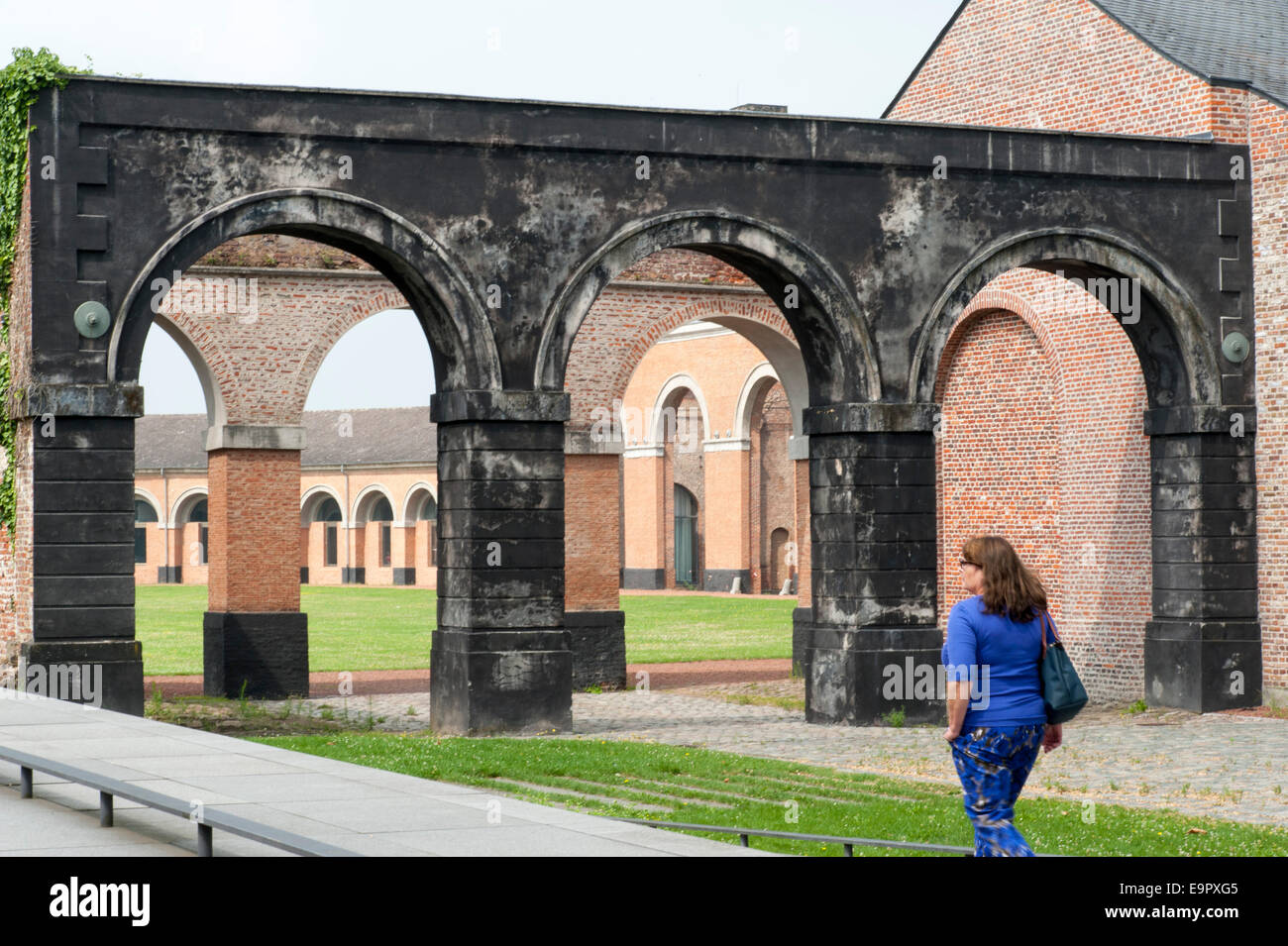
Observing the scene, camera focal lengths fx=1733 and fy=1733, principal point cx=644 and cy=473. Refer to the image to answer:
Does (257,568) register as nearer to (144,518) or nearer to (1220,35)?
(1220,35)

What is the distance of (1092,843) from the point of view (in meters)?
9.14

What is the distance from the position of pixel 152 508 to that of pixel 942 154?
4608cm

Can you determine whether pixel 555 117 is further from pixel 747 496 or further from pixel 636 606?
pixel 747 496

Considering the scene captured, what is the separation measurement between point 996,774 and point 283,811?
3.12 meters

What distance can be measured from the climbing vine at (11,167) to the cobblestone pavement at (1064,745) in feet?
13.2

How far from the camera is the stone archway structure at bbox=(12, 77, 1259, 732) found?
45.4ft

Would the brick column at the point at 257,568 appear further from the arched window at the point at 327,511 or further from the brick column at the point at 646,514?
the arched window at the point at 327,511

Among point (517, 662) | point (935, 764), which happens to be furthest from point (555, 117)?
point (935, 764)

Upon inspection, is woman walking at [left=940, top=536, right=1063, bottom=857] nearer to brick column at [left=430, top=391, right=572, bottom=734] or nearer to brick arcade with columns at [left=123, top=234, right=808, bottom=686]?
brick column at [left=430, top=391, right=572, bottom=734]

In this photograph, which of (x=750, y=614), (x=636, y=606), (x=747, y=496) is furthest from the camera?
(x=747, y=496)

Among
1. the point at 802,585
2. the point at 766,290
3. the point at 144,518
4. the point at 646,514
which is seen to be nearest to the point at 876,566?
the point at 766,290

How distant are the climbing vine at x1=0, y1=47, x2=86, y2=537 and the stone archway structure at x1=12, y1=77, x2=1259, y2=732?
16cm

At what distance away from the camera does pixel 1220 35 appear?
19203 millimetres

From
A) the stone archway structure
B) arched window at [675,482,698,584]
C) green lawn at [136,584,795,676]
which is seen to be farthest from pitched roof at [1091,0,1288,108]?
arched window at [675,482,698,584]
